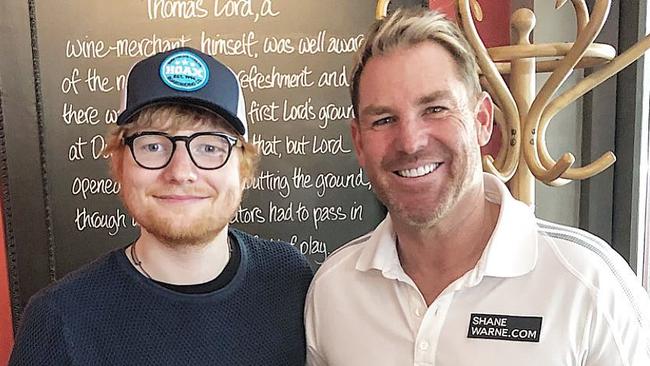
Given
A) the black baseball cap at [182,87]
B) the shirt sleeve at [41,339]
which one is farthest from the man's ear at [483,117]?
the shirt sleeve at [41,339]

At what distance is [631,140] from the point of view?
1.92 meters

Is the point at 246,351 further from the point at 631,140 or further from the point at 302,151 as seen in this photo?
the point at 631,140

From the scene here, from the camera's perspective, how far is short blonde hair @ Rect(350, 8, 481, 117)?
135 centimetres

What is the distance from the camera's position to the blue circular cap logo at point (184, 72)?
1357 mm

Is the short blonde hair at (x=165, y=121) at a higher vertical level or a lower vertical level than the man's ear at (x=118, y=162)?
higher

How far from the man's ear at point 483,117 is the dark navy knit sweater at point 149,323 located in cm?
56

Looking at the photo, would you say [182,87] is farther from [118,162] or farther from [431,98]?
[431,98]

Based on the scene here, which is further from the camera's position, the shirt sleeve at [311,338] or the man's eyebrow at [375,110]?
the shirt sleeve at [311,338]

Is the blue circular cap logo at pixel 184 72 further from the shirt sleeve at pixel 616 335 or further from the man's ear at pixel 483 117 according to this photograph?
the shirt sleeve at pixel 616 335

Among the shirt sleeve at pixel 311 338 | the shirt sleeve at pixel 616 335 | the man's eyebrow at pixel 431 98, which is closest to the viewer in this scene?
the shirt sleeve at pixel 616 335

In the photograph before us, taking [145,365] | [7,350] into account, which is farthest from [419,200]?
[7,350]

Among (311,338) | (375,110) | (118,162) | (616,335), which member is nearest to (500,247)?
(616,335)

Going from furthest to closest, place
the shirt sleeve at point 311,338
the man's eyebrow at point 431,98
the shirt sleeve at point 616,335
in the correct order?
the shirt sleeve at point 311,338 → the man's eyebrow at point 431,98 → the shirt sleeve at point 616,335

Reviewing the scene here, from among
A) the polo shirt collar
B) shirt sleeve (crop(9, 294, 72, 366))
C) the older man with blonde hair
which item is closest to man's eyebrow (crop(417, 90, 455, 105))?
the older man with blonde hair
